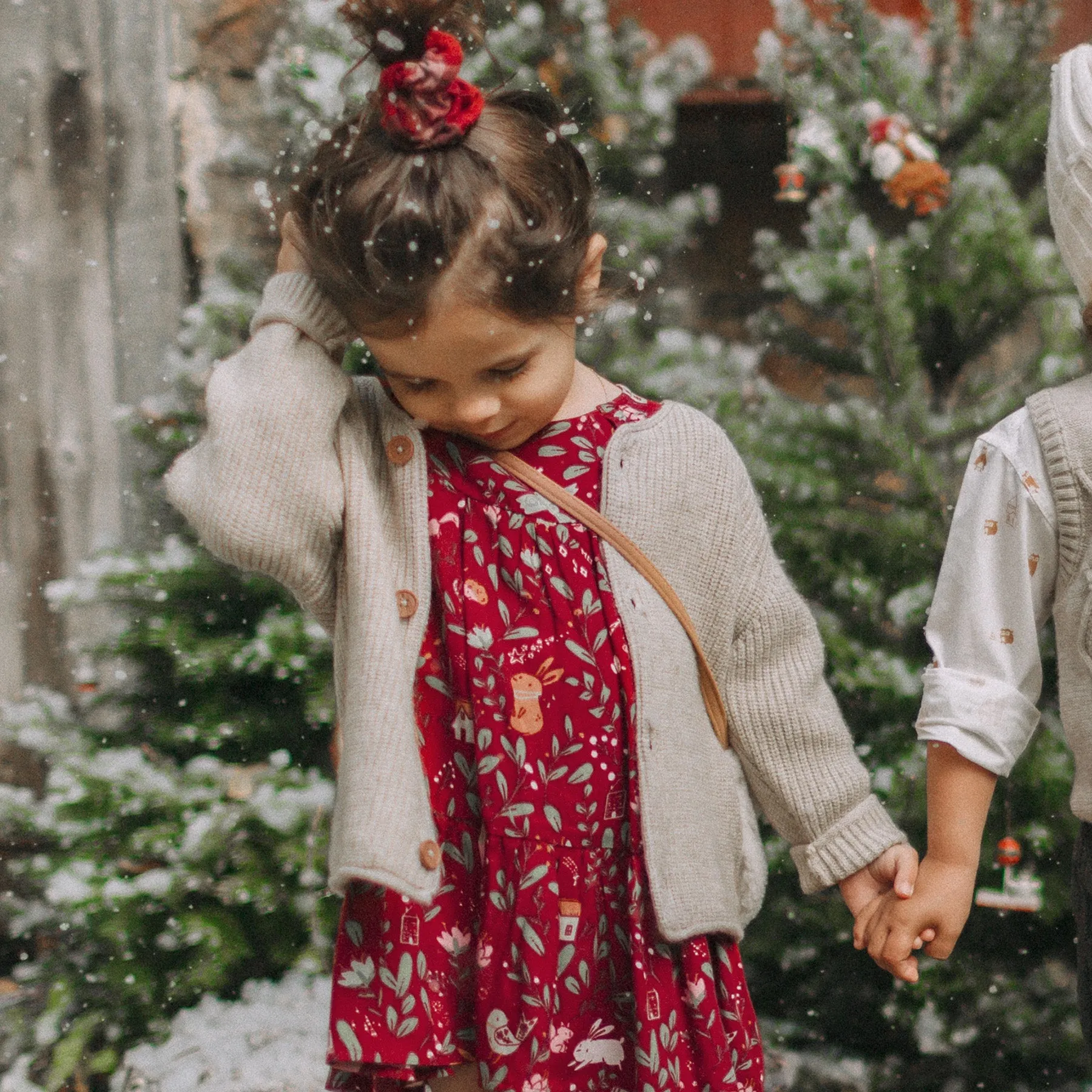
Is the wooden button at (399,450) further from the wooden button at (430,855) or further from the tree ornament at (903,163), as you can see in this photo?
the tree ornament at (903,163)

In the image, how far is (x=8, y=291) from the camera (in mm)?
2320

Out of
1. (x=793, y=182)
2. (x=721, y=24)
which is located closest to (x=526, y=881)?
(x=793, y=182)

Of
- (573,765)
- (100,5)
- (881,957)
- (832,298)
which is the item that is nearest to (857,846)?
(881,957)

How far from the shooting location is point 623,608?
1123mm

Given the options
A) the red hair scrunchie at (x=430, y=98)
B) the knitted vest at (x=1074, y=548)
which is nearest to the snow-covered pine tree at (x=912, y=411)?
the knitted vest at (x=1074, y=548)

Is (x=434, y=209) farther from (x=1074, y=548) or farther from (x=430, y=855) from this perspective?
(x=1074, y=548)

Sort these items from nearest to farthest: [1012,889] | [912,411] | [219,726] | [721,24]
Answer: [1012,889], [912,411], [219,726], [721,24]

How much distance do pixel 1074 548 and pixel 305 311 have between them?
0.80 m

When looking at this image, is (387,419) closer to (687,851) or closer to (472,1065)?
(687,851)

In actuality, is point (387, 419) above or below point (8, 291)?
below

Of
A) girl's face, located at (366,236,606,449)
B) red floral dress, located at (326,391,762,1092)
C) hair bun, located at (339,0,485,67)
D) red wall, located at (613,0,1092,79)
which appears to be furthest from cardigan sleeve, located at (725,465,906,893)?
red wall, located at (613,0,1092,79)

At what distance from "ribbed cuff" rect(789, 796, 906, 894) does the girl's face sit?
0.52 metres

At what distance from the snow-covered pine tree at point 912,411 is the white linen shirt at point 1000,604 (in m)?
0.56

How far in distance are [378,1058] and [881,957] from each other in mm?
516
